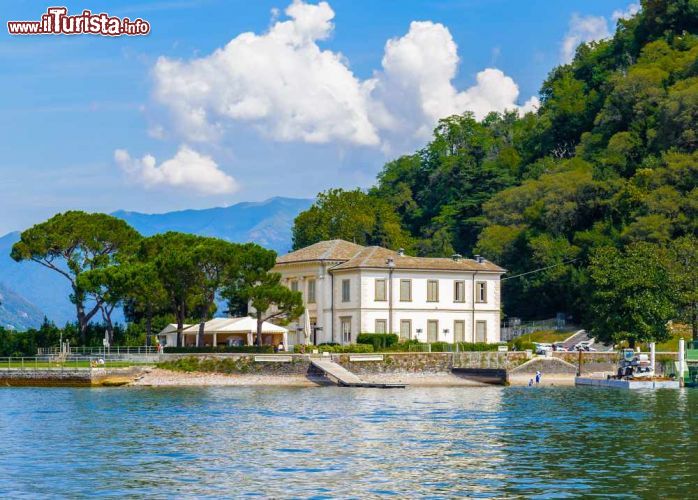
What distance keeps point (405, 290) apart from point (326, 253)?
7.02 m

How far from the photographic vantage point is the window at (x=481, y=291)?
87062mm

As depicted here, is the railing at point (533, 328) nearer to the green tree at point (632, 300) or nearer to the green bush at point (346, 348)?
the green tree at point (632, 300)

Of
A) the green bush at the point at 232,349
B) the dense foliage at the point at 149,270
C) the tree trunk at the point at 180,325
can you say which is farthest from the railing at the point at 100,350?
the green bush at the point at 232,349

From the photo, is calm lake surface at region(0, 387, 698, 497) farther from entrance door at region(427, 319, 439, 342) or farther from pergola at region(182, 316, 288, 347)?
entrance door at region(427, 319, 439, 342)

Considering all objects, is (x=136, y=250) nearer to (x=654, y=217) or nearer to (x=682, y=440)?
(x=654, y=217)

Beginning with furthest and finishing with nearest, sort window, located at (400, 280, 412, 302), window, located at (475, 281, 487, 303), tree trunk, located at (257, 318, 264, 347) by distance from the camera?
1. window, located at (475, 281, 487, 303)
2. window, located at (400, 280, 412, 302)
3. tree trunk, located at (257, 318, 264, 347)

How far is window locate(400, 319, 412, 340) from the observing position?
84.1m

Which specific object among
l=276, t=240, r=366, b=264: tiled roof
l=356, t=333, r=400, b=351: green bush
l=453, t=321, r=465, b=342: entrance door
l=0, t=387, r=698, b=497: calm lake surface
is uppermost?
l=276, t=240, r=366, b=264: tiled roof

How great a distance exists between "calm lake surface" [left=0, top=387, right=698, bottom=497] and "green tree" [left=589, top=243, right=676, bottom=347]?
46.2ft

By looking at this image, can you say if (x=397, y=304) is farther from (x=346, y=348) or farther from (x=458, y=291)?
(x=346, y=348)

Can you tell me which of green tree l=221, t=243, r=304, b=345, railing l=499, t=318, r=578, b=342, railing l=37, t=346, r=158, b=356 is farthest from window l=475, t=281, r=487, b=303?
railing l=37, t=346, r=158, b=356

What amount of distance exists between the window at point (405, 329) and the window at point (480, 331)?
5.43 metres

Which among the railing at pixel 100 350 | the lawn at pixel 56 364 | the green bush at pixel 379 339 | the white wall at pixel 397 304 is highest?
the white wall at pixel 397 304

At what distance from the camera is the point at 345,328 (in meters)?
84.9
